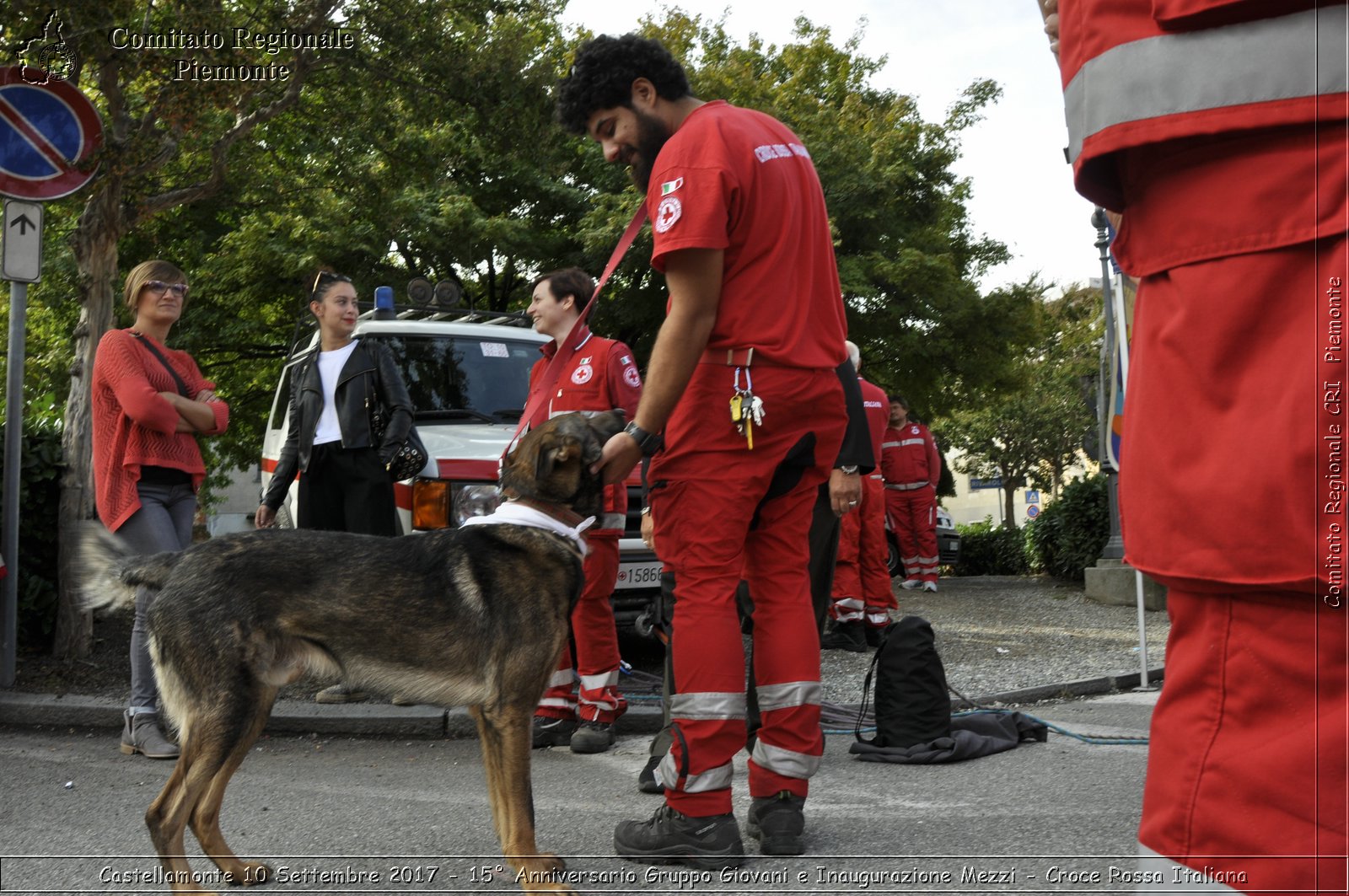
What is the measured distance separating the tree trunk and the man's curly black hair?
15.7 ft

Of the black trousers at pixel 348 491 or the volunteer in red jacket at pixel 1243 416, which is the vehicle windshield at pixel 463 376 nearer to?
the black trousers at pixel 348 491

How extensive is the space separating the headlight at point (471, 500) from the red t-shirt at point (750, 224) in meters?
3.09

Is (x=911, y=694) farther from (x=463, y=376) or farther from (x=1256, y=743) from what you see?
(x=463, y=376)

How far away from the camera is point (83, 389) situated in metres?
7.79

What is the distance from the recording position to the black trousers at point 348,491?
20.9 ft

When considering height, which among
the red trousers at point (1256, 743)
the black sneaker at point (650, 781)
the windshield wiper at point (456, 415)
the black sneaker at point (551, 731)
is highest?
the windshield wiper at point (456, 415)

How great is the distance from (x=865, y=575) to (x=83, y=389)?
6.22 metres

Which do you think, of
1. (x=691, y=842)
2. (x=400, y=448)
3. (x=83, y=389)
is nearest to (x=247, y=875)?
(x=691, y=842)

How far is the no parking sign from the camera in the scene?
668 cm

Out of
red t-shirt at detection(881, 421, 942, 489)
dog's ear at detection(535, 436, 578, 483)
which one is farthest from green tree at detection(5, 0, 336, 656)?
red t-shirt at detection(881, 421, 942, 489)

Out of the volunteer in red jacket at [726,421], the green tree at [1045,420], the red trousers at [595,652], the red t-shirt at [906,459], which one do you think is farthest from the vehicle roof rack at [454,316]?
the green tree at [1045,420]

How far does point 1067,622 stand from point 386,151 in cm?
872

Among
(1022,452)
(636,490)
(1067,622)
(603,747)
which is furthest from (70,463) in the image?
(1022,452)

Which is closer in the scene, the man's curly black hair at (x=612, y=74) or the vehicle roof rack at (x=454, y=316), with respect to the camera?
the man's curly black hair at (x=612, y=74)
